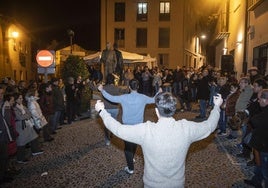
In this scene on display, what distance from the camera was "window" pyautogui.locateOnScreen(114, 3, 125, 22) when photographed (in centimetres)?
3688

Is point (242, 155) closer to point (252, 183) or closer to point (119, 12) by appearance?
point (252, 183)

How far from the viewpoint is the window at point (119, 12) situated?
3688 centimetres

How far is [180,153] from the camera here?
10.2ft

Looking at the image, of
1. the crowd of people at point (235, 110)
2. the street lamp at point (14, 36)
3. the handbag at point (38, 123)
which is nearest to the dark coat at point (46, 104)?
the handbag at point (38, 123)

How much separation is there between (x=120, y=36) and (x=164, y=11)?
18.8ft

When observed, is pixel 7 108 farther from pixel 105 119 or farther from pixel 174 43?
pixel 174 43

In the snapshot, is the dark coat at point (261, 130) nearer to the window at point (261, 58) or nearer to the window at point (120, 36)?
the window at point (261, 58)

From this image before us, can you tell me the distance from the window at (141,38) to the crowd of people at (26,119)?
24711mm

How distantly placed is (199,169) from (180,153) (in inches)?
162

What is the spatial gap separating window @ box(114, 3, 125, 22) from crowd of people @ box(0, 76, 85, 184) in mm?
25166

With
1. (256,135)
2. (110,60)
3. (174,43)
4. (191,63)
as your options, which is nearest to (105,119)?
Answer: (256,135)

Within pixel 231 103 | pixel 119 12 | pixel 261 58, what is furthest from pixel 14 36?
pixel 231 103

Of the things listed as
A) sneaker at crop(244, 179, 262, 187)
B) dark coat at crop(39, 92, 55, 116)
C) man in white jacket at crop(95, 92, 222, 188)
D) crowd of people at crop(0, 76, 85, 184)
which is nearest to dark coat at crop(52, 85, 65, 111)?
crowd of people at crop(0, 76, 85, 184)

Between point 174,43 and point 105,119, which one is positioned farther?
point 174,43
